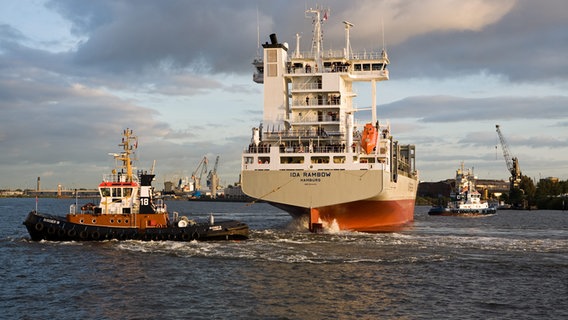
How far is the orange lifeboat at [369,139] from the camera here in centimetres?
4941

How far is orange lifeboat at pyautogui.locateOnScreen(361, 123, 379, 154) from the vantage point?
49.4 metres

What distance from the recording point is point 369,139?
49656 mm

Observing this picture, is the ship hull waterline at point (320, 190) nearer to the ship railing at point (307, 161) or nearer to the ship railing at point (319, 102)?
the ship railing at point (307, 161)

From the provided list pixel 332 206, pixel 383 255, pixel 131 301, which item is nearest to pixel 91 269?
pixel 131 301

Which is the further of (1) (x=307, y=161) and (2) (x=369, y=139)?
(2) (x=369, y=139)

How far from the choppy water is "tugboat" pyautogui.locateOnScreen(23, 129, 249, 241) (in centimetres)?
104

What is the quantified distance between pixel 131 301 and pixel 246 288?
15.1ft

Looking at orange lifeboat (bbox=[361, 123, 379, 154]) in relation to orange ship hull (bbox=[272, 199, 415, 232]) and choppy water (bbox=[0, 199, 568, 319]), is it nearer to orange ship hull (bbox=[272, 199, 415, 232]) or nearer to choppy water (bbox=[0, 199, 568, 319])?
orange ship hull (bbox=[272, 199, 415, 232])

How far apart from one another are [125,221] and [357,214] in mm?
18513

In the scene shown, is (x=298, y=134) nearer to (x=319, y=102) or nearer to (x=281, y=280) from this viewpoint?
(x=319, y=102)

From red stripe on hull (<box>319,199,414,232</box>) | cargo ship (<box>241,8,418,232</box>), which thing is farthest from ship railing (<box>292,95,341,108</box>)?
red stripe on hull (<box>319,199,414,232</box>)

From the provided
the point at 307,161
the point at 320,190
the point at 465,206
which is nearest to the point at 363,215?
the point at 320,190

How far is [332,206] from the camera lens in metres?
48.1

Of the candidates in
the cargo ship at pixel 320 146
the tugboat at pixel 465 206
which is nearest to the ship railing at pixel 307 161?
the cargo ship at pixel 320 146
